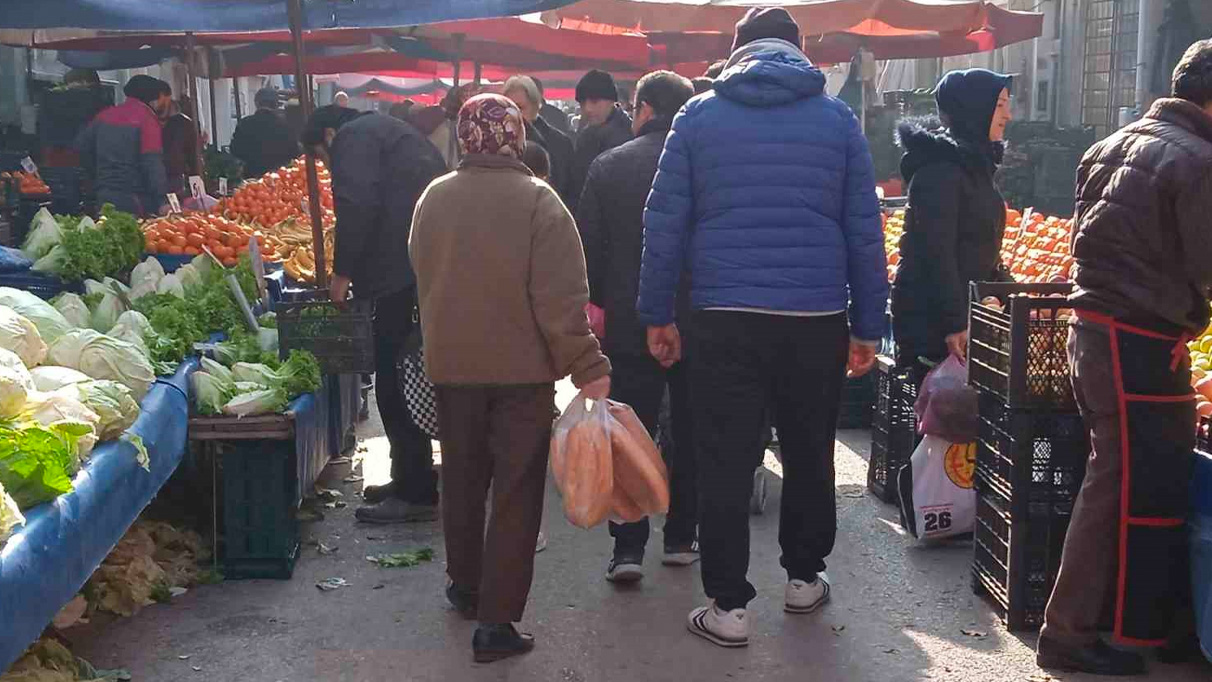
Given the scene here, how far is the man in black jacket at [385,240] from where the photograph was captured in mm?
6469

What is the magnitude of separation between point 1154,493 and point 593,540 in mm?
2662

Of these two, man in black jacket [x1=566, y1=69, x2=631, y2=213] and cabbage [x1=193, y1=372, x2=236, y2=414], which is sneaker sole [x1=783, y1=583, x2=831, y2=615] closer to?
cabbage [x1=193, y1=372, x2=236, y2=414]

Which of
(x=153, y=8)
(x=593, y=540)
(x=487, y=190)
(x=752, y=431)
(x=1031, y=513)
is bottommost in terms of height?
(x=593, y=540)

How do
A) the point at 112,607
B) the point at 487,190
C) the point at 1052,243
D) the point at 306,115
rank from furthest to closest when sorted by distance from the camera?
the point at 1052,243 < the point at 306,115 < the point at 112,607 < the point at 487,190

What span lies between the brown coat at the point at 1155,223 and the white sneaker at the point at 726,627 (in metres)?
1.55

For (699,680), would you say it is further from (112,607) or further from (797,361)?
(112,607)

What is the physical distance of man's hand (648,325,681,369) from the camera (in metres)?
4.96

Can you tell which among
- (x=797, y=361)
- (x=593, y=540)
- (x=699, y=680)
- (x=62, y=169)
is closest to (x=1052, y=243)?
(x=593, y=540)

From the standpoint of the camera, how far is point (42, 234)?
7.79 meters

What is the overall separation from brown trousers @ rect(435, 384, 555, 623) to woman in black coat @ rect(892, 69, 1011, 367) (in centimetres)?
188

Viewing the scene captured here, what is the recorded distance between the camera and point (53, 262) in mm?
7484

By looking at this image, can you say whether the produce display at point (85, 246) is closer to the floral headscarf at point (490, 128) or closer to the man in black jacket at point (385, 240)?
the man in black jacket at point (385, 240)

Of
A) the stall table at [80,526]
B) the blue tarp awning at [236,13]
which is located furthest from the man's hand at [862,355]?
the blue tarp awning at [236,13]

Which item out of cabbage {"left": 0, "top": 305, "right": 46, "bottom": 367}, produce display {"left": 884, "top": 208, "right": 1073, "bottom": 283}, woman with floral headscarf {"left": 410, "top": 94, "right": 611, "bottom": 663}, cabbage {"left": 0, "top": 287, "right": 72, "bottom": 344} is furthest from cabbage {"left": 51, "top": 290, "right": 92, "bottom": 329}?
produce display {"left": 884, "top": 208, "right": 1073, "bottom": 283}
